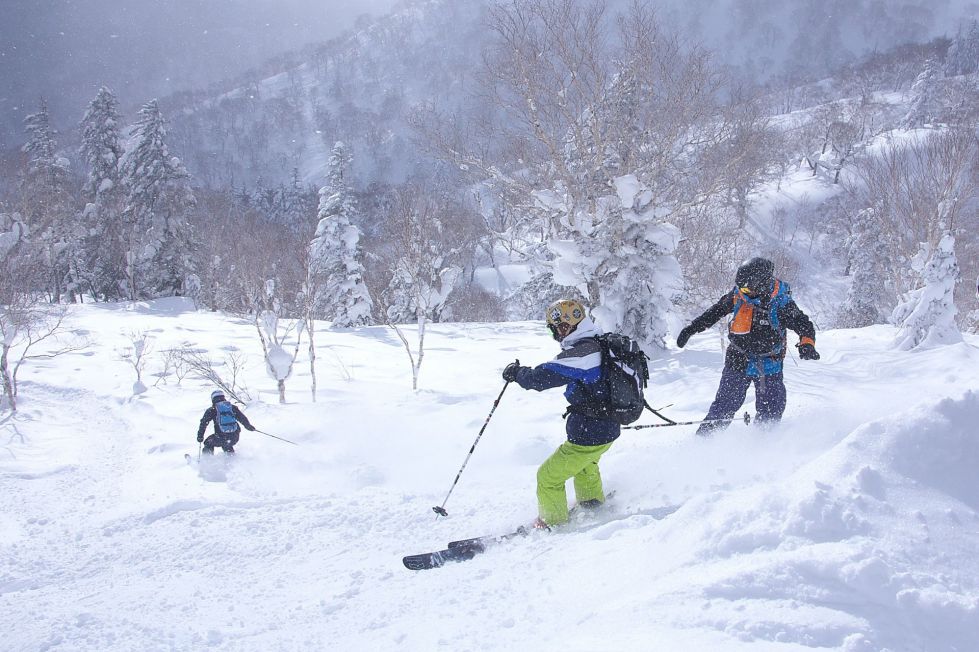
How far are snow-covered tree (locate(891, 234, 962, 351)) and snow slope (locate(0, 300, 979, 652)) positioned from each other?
3.46m

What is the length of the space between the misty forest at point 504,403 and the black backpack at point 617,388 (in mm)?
278

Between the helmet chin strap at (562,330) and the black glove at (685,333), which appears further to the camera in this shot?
the black glove at (685,333)

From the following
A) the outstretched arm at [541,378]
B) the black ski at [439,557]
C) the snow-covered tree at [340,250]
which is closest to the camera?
the black ski at [439,557]

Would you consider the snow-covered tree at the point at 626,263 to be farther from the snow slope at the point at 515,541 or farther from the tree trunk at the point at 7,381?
the tree trunk at the point at 7,381

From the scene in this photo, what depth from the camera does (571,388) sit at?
4.06m

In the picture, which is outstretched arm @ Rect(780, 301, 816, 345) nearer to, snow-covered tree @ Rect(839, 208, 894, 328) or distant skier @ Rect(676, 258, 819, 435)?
distant skier @ Rect(676, 258, 819, 435)

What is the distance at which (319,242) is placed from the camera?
2864cm

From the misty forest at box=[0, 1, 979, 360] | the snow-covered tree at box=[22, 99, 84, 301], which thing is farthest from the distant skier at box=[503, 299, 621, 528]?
the snow-covered tree at box=[22, 99, 84, 301]

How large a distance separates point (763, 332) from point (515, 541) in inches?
116

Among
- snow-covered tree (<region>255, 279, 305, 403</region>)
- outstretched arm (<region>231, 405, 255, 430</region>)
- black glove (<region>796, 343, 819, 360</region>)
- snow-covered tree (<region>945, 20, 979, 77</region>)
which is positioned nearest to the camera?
black glove (<region>796, 343, 819, 360</region>)

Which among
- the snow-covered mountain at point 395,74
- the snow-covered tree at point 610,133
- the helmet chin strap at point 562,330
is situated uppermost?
the snow-covered mountain at point 395,74

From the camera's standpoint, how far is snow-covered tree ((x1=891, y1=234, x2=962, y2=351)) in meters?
12.6

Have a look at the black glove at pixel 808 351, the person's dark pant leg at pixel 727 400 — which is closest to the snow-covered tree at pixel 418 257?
the person's dark pant leg at pixel 727 400

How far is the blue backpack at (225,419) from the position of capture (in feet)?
27.4
